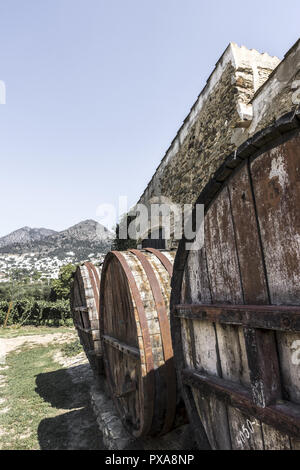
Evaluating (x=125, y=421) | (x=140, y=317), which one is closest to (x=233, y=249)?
(x=140, y=317)

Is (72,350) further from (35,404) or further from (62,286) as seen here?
(62,286)

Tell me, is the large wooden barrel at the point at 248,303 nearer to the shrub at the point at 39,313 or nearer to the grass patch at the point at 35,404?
the grass patch at the point at 35,404

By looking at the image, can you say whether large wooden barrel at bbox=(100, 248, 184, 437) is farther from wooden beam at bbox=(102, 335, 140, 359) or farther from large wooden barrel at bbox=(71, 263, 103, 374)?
large wooden barrel at bbox=(71, 263, 103, 374)

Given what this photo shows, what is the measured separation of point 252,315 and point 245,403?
0.43 metres

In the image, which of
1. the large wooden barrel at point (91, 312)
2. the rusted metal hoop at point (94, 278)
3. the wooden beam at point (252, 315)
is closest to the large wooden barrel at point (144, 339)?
the wooden beam at point (252, 315)

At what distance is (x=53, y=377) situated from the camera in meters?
6.85

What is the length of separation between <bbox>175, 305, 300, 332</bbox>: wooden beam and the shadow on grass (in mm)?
3156

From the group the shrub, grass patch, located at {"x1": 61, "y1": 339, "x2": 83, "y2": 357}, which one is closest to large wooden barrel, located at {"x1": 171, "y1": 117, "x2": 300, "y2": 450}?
grass patch, located at {"x1": 61, "y1": 339, "x2": 83, "y2": 357}

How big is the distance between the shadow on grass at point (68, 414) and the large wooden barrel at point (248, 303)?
2.88 meters

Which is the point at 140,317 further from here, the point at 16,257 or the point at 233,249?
the point at 16,257

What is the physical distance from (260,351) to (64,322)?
18370 millimetres

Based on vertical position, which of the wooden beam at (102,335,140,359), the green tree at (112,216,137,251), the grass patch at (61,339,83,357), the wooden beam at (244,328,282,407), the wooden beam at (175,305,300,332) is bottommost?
the grass patch at (61,339,83,357)

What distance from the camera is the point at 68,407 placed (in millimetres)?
4977

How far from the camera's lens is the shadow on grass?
3.76 meters
